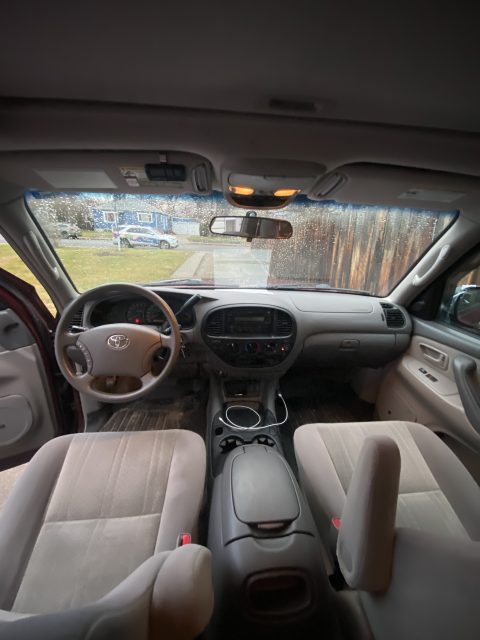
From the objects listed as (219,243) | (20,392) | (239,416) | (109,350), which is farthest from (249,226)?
→ (20,392)

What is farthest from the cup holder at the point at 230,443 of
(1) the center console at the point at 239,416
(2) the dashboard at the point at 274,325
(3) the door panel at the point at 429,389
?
(3) the door panel at the point at 429,389

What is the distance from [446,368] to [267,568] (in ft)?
5.63

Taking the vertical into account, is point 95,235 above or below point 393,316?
above

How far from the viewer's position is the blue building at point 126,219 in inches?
71.2

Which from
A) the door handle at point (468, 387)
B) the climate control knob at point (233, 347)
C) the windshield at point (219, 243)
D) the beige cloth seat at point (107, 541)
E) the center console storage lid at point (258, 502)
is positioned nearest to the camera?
the beige cloth seat at point (107, 541)

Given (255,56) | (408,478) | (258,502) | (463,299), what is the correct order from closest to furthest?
(255,56)
(258,502)
(408,478)
(463,299)

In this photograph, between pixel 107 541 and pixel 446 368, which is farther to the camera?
pixel 446 368

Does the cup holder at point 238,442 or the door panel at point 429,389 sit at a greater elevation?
the door panel at point 429,389

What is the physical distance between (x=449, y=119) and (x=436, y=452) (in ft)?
5.02

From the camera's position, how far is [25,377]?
1.68 meters

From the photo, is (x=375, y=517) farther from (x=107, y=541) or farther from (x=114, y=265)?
(x=114, y=265)

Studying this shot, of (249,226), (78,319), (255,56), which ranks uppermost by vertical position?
(255,56)

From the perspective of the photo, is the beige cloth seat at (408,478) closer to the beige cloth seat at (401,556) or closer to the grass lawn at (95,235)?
the beige cloth seat at (401,556)

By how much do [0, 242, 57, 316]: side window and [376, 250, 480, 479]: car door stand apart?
271cm
